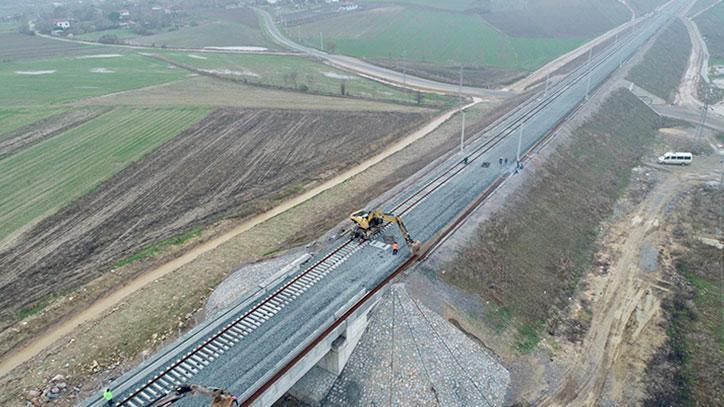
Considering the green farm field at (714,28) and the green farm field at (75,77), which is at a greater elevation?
the green farm field at (714,28)

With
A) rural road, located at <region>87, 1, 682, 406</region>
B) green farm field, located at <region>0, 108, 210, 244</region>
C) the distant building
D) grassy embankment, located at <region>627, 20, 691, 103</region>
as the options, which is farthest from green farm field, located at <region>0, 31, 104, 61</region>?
grassy embankment, located at <region>627, 20, 691, 103</region>

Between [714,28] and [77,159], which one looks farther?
[714,28]

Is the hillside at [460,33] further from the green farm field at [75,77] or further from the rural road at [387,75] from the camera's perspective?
the green farm field at [75,77]

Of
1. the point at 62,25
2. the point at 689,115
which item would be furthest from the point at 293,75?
the point at 62,25

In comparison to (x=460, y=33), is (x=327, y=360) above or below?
below

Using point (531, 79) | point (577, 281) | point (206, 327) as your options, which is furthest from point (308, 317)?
point (531, 79)

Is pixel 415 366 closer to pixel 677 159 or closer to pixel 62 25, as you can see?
pixel 677 159

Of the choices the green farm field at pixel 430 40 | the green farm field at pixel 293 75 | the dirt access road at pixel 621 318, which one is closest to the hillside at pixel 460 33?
the green farm field at pixel 430 40
